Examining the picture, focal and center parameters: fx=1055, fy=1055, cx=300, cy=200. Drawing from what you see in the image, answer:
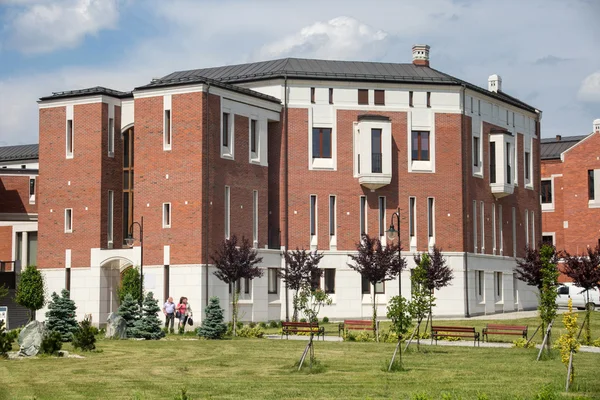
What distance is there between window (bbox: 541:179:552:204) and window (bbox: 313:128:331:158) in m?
29.2

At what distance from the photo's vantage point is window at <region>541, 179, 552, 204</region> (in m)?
85.9

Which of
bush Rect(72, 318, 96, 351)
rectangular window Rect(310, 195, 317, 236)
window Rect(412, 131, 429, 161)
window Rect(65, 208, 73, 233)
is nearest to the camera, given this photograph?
bush Rect(72, 318, 96, 351)

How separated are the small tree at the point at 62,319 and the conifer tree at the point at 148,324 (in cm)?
266

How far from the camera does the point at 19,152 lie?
82812 millimetres

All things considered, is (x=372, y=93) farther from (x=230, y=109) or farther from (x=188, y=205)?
(x=188, y=205)

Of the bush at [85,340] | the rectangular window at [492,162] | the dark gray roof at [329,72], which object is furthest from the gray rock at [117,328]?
the rectangular window at [492,162]

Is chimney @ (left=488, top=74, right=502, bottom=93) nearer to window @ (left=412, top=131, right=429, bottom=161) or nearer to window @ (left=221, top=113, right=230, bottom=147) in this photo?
window @ (left=412, top=131, right=429, bottom=161)

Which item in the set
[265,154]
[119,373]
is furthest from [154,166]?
[119,373]

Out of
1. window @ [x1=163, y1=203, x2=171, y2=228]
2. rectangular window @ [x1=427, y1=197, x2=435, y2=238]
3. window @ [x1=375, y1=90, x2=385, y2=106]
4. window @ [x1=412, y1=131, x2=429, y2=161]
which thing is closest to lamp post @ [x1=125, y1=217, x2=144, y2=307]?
window @ [x1=163, y1=203, x2=171, y2=228]

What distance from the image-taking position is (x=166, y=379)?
2839 cm

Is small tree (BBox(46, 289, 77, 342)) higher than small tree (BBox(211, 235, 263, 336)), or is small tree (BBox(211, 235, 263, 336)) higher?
small tree (BBox(211, 235, 263, 336))

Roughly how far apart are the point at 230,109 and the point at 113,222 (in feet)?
30.3

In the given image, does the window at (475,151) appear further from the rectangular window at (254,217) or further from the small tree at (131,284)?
the small tree at (131,284)

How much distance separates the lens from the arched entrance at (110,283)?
5738 centimetres
